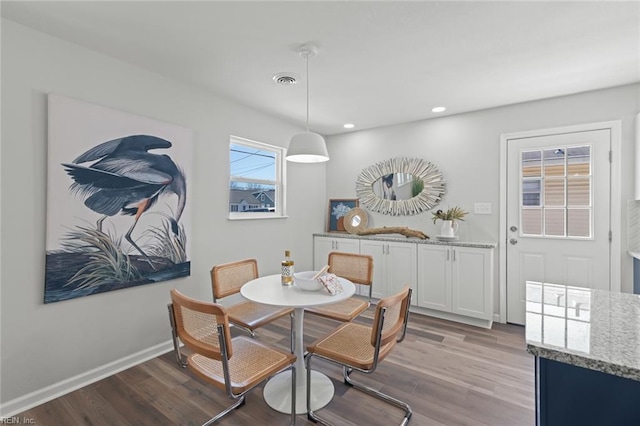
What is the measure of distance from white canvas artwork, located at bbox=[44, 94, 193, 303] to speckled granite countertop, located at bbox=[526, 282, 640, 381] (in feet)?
8.61

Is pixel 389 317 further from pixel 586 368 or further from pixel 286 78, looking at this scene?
pixel 286 78

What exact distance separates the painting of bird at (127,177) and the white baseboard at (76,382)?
2.53ft

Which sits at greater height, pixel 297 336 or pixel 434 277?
pixel 434 277

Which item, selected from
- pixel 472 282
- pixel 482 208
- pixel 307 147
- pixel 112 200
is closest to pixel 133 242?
pixel 112 200

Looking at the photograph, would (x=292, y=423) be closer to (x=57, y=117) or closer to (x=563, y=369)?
(x=563, y=369)

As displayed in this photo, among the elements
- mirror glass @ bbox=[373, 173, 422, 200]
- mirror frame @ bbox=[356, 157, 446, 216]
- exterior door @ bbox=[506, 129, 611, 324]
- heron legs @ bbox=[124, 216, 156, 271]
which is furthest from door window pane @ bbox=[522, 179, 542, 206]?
heron legs @ bbox=[124, 216, 156, 271]

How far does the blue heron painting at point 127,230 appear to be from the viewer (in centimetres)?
209

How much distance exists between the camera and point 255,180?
360 centimetres

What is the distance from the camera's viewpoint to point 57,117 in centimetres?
201

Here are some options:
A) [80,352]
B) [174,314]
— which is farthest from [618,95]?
[80,352]

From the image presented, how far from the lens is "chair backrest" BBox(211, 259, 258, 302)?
2416mm

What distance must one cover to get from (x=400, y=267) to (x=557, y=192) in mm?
1826

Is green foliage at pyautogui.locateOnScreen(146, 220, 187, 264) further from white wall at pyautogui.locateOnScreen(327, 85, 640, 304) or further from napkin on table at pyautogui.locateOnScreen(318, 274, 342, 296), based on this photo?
white wall at pyautogui.locateOnScreen(327, 85, 640, 304)

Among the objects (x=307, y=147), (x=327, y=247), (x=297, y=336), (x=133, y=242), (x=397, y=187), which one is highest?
(x=307, y=147)
